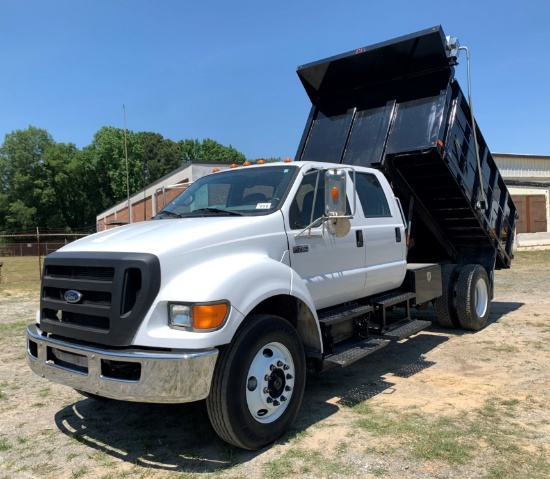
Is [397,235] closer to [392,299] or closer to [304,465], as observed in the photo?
[392,299]

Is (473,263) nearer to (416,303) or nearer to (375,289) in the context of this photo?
(416,303)

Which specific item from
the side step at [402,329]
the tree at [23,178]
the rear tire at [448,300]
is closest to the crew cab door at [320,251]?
the side step at [402,329]

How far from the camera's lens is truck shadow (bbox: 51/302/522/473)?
148 inches

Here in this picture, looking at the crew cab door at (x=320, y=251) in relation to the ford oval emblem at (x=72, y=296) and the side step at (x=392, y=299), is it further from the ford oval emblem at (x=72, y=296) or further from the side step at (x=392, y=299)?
the ford oval emblem at (x=72, y=296)

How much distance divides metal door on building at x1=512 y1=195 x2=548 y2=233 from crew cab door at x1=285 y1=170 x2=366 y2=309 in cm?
2506

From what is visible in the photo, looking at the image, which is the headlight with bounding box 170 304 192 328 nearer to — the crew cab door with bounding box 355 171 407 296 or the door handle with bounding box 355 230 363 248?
the door handle with bounding box 355 230 363 248

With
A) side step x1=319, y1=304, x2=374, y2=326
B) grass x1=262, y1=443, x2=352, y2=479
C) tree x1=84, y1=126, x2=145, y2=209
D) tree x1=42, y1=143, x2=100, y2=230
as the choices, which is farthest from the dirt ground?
tree x1=84, y1=126, x2=145, y2=209

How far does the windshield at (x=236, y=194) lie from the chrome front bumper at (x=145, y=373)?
1.46 m

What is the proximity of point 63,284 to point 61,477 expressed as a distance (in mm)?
1363

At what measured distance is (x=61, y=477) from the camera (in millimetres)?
3510

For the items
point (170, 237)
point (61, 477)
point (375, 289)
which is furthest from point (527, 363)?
→ point (61, 477)

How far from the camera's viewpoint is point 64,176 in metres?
65.9

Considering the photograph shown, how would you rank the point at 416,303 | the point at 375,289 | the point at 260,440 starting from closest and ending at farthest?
the point at 260,440 < the point at 375,289 < the point at 416,303

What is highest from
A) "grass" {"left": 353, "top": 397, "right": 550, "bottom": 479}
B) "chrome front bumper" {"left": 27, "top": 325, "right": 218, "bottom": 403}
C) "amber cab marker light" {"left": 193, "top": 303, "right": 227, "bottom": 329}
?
"amber cab marker light" {"left": 193, "top": 303, "right": 227, "bottom": 329}
